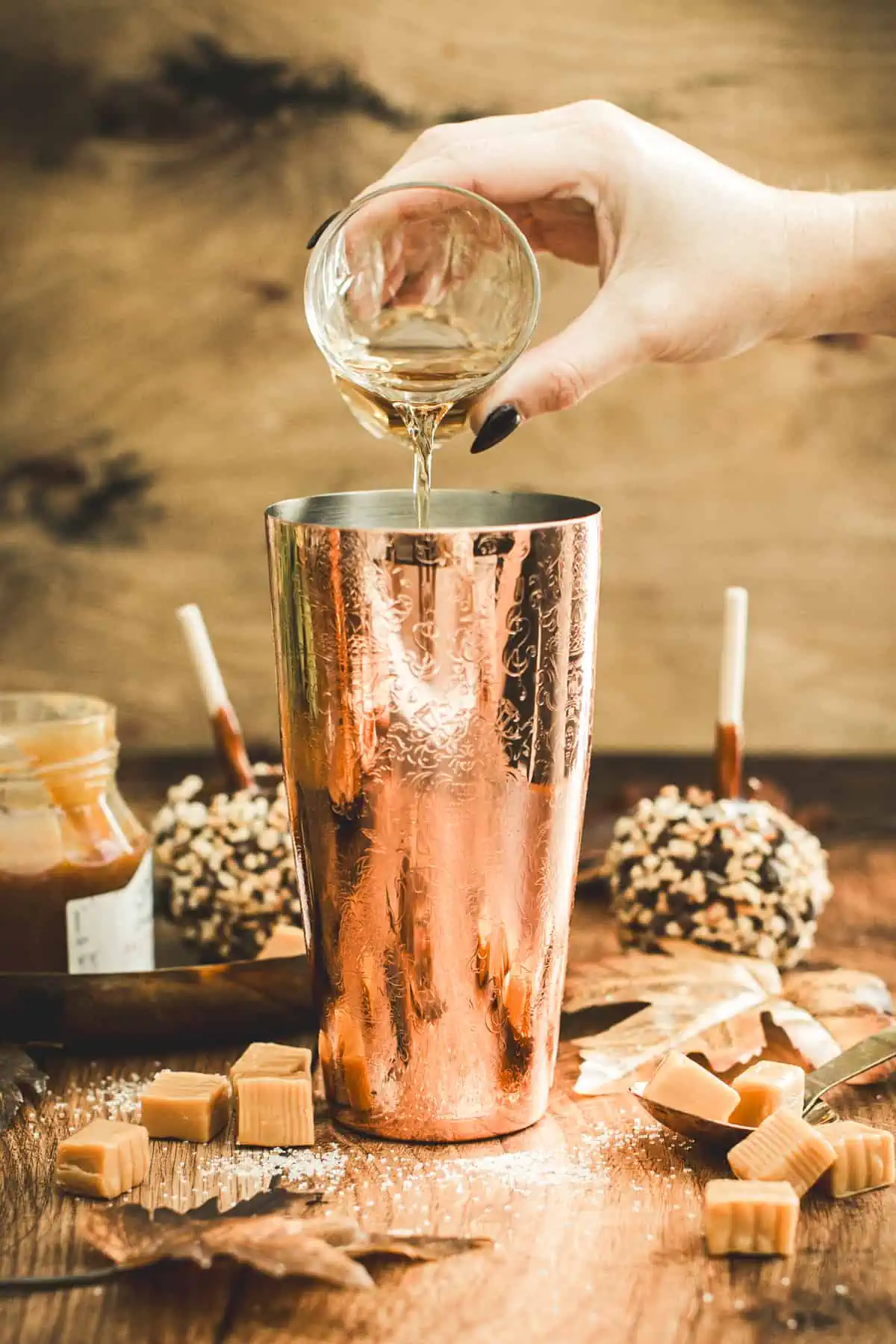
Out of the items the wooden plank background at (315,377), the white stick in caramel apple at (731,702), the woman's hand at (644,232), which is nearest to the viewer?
the woman's hand at (644,232)

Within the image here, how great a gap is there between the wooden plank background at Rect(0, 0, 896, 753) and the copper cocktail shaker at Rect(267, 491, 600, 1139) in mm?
679

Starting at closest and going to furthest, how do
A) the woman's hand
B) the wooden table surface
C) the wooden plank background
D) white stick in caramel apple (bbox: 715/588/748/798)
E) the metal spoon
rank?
the wooden table surface < the metal spoon < the woman's hand < white stick in caramel apple (bbox: 715/588/748/798) < the wooden plank background

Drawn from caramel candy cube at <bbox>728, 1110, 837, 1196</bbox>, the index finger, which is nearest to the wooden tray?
caramel candy cube at <bbox>728, 1110, 837, 1196</bbox>

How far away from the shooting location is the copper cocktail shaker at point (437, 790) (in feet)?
2.09

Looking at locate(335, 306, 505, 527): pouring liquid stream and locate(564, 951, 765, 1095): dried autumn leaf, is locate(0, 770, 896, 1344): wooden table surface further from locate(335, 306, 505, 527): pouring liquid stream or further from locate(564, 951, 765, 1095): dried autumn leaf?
locate(335, 306, 505, 527): pouring liquid stream

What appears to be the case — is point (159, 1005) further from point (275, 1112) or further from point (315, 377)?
point (315, 377)

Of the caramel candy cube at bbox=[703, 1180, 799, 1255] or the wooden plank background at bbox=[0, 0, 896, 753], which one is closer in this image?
the caramel candy cube at bbox=[703, 1180, 799, 1255]

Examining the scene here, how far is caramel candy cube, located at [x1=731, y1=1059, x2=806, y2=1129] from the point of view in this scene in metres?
0.67

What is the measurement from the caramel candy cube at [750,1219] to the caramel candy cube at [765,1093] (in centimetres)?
8

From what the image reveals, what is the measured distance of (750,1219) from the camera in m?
0.59

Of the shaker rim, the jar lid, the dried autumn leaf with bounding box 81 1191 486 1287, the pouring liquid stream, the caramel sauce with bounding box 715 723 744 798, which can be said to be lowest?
the dried autumn leaf with bounding box 81 1191 486 1287

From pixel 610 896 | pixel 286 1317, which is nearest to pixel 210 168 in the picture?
pixel 610 896

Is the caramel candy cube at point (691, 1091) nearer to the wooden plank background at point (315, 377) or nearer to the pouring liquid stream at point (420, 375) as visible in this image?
the pouring liquid stream at point (420, 375)

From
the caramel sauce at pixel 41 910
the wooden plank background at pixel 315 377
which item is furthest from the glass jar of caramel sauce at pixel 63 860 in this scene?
the wooden plank background at pixel 315 377
